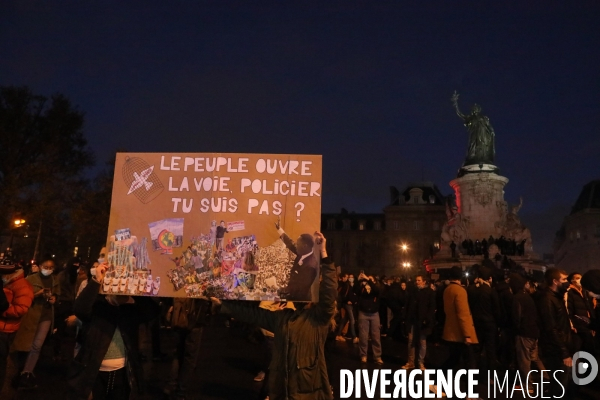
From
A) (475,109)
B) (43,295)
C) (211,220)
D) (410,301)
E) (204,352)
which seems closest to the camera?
(211,220)

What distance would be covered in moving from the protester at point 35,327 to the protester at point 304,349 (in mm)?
4668

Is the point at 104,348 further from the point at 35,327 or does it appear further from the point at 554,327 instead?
the point at 554,327

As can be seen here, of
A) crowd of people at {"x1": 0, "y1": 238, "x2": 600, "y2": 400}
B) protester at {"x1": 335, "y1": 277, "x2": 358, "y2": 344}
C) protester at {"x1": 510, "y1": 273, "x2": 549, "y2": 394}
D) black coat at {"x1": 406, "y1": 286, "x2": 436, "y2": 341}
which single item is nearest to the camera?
crowd of people at {"x1": 0, "y1": 238, "x2": 600, "y2": 400}

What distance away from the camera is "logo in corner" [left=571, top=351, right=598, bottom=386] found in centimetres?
754

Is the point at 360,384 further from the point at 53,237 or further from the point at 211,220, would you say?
the point at 53,237

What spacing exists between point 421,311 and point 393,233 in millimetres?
61587

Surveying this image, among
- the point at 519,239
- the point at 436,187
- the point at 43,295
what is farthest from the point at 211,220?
the point at 436,187

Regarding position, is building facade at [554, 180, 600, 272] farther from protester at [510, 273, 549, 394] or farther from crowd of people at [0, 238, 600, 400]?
protester at [510, 273, 549, 394]

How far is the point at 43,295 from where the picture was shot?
300 inches

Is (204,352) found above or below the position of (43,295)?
below

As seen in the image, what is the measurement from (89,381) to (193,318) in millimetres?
2461

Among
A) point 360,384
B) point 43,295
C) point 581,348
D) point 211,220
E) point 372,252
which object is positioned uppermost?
point 372,252

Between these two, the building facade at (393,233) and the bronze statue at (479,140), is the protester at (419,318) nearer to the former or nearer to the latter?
the bronze statue at (479,140)

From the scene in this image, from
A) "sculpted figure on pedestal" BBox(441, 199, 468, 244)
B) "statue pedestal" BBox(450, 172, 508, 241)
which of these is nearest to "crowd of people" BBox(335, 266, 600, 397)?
"sculpted figure on pedestal" BBox(441, 199, 468, 244)
